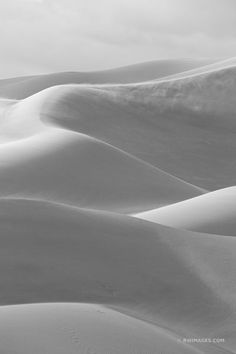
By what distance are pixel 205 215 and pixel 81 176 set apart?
7476 millimetres

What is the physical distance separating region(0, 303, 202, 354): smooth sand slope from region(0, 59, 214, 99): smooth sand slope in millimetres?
44845

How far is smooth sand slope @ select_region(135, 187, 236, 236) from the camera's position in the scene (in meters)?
14.2

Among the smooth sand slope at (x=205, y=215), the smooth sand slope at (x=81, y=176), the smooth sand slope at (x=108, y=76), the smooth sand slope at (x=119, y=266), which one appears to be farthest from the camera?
the smooth sand slope at (x=108, y=76)

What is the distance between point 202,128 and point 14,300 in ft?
90.8

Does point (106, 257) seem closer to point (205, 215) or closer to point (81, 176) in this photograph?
point (205, 215)

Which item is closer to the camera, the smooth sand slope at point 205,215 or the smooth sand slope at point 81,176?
the smooth sand slope at point 205,215

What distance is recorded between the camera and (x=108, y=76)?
184ft

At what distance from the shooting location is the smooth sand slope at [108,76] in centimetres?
5434

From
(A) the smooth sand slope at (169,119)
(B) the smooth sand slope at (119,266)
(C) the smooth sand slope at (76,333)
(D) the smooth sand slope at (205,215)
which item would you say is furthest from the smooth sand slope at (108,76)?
(C) the smooth sand slope at (76,333)

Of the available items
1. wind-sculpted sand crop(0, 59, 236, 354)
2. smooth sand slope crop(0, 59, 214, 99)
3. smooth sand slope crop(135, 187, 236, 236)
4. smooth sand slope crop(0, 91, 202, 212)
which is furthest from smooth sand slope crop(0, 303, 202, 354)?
smooth sand slope crop(0, 59, 214, 99)

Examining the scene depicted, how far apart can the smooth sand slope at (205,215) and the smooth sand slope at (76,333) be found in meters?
5.39

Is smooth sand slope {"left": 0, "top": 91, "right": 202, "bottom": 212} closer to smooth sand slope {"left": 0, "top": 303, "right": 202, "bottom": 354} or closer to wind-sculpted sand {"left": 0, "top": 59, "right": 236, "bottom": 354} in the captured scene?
wind-sculpted sand {"left": 0, "top": 59, "right": 236, "bottom": 354}

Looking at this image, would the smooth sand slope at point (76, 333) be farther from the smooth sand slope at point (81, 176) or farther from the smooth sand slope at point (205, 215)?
the smooth sand slope at point (81, 176)

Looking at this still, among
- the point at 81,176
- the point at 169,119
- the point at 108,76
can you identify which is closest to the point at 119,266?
the point at 81,176
